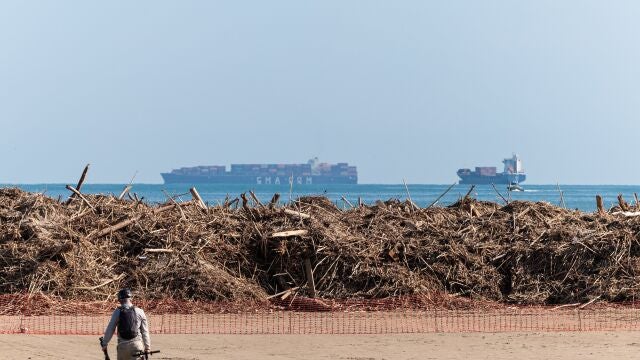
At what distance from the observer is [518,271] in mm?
21703

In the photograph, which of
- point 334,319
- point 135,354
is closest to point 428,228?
point 334,319

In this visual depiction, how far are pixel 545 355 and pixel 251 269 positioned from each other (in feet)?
27.9

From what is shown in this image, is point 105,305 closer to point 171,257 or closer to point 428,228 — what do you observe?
point 171,257

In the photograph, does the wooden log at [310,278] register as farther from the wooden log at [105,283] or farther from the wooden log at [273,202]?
the wooden log at [105,283]

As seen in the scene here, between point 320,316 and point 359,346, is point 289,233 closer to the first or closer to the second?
point 320,316

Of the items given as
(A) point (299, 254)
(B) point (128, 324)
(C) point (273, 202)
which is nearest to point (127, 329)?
(B) point (128, 324)

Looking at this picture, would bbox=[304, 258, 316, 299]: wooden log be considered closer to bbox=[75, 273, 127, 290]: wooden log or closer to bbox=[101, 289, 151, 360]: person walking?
bbox=[75, 273, 127, 290]: wooden log

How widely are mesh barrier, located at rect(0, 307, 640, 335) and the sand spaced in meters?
0.71

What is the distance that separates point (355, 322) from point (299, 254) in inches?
133

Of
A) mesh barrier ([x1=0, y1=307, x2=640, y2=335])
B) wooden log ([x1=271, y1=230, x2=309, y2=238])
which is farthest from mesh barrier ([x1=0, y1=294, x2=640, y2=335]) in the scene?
wooden log ([x1=271, y1=230, x2=309, y2=238])

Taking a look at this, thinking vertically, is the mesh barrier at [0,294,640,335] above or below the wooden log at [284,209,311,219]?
below

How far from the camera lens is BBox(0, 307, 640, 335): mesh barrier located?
17422 millimetres

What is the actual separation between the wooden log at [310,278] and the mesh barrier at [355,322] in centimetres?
127

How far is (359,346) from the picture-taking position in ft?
51.8
